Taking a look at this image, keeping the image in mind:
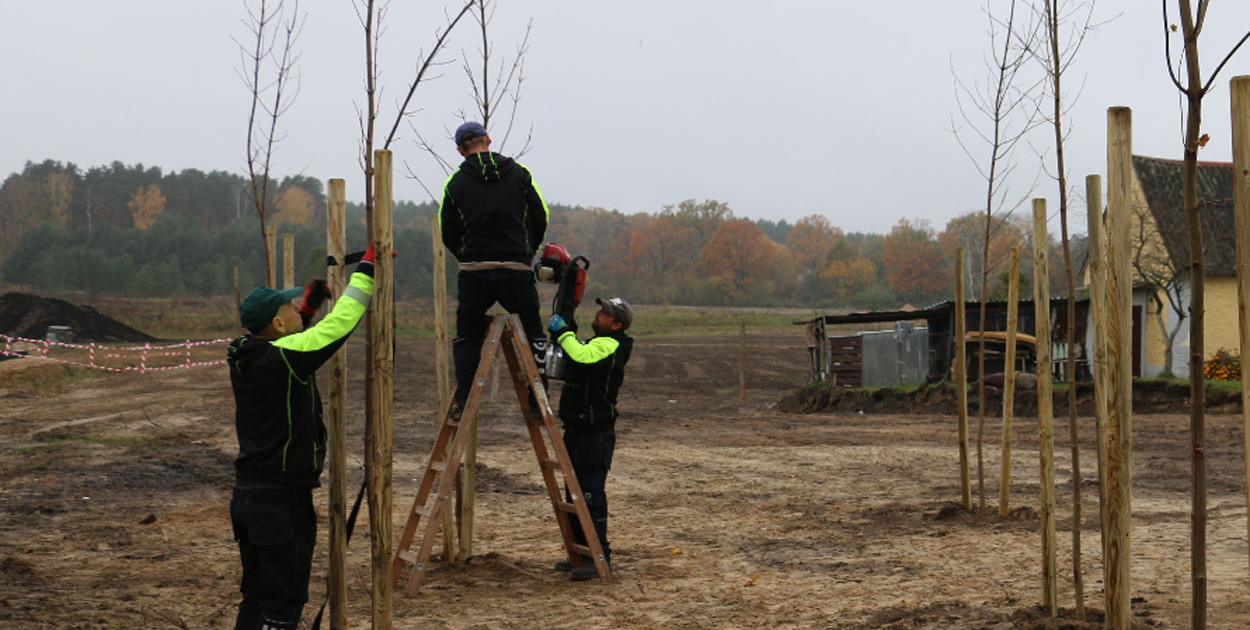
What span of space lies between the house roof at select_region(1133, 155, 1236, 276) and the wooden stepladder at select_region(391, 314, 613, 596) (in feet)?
73.9

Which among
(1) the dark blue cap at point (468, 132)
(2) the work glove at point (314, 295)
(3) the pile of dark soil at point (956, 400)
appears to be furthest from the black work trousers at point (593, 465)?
(3) the pile of dark soil at point (956, 400)

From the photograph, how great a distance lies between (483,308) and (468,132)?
109cm

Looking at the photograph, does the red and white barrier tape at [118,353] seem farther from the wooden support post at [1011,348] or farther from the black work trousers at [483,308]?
the wooden support post at [1011,348]

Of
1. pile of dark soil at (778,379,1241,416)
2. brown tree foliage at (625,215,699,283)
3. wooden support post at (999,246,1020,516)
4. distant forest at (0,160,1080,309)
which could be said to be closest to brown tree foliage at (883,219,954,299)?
distant forest at (0,160,1080,309)

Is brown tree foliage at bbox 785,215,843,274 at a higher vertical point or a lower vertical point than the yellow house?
higher

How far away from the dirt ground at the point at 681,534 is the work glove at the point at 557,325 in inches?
67.1

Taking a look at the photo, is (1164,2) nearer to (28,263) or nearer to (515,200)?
(515,200)

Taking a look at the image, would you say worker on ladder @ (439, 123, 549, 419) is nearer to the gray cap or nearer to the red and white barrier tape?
the gray cap

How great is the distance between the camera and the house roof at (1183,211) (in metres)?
26.8

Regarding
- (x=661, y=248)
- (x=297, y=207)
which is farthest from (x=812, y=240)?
(x=297, y=207)

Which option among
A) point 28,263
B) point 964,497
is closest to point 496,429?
point 964,497

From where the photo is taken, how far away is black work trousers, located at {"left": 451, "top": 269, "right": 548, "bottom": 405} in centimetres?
652

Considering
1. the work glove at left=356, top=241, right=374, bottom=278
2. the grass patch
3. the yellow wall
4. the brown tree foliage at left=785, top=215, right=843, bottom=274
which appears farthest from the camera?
the brown tree foliage at left=785, top=215, right=843, bottom=274

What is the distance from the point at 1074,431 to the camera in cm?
533
